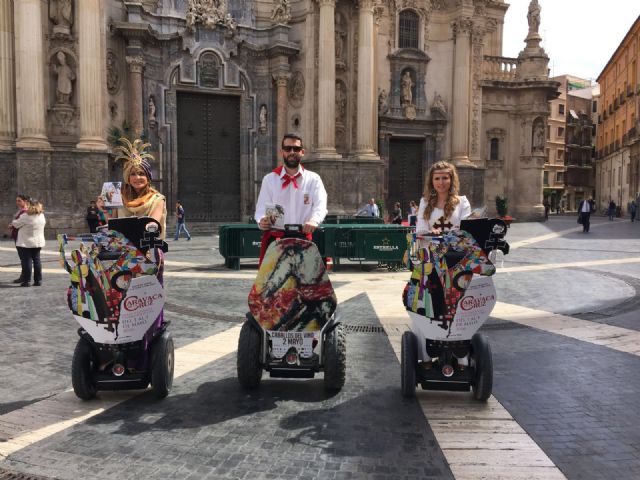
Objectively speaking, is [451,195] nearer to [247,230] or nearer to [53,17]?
[247,230]

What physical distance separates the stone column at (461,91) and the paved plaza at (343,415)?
20.8 metres

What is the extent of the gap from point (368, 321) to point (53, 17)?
58.7ft

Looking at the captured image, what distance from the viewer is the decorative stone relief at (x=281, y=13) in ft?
77.2

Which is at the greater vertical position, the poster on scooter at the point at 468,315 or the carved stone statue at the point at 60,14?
the carved stone statue at the point at 60,14

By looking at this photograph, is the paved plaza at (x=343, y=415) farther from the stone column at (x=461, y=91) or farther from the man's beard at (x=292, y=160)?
the stone column at (x=461, y=91)

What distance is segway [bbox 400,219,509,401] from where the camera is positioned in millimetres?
4109

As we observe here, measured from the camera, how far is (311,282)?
4355mm

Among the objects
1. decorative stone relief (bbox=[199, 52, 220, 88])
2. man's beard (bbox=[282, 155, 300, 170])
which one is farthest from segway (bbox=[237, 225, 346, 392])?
decorative stone relief (bbox=[199, 52, 220, 88])

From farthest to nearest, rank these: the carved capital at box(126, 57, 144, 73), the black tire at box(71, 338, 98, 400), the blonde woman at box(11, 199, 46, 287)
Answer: the carved capital at box(126, 57, 144, 73), the blonde woman at box(11, 199, 46, 287), the black tire at box(71, 338, 98, 400)

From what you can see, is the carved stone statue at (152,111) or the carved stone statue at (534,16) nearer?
the carved stone statue at (152,111)

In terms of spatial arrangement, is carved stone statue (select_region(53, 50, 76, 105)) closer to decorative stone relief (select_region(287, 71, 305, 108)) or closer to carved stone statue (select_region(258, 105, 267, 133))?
carved stone statue (select_region(258, 105, 267, 133))

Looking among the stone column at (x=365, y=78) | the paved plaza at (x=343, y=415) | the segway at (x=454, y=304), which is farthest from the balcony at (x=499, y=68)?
the segway at (x=454, y=304)

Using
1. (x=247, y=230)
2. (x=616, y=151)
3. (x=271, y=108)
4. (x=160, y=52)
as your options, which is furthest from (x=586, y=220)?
(x=616, y=151)

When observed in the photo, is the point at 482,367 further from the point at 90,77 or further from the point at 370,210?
the point at 90,77
